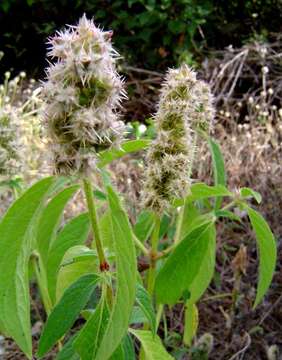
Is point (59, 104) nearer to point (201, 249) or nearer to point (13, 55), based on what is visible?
point (201, 249)

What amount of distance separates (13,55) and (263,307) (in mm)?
4129

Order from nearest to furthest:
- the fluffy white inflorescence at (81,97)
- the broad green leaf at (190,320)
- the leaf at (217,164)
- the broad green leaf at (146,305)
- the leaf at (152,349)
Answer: the fluffy white inflorescence at (81,97) → the broad green leaf at (146,305) → the leaf at (152,349) → the leaf at (217,164) → the broad green leaf at (190,320)

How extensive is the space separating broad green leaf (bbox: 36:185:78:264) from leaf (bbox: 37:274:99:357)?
0.15 metres

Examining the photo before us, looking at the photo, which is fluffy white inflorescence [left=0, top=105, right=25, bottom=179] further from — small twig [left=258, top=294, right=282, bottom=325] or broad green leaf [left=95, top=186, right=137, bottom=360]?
small twig [left=258, top=294, right=282, bottom=325]

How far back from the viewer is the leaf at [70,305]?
1.08 metres

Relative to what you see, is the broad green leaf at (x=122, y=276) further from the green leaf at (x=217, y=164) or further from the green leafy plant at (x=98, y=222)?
the green leaf at (x=217, y=164)

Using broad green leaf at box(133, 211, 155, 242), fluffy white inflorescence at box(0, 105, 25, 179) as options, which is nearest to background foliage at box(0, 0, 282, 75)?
fluffy white inflorescence at box(0, 105, 25, 179)

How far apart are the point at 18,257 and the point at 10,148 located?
605mm

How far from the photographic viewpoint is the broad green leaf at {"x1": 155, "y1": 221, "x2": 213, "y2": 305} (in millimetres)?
1258

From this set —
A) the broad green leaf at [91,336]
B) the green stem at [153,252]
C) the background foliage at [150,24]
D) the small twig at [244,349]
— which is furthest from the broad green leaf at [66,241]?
the background foliage at [150,24]

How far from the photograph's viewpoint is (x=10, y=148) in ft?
5.11

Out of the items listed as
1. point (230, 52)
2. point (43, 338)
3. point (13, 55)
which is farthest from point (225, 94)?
point (43, 338)

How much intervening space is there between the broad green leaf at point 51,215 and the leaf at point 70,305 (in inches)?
6.1

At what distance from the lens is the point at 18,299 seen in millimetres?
1023
